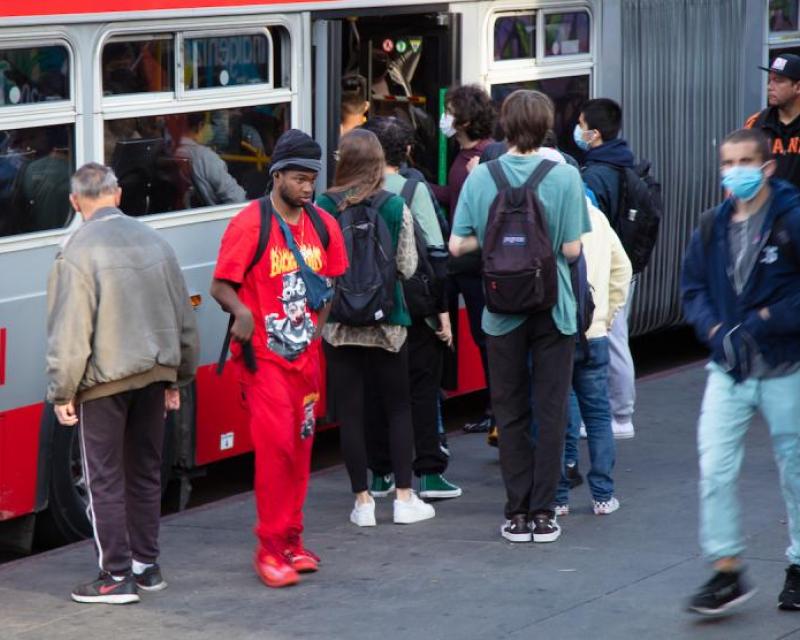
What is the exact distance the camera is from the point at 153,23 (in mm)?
7684

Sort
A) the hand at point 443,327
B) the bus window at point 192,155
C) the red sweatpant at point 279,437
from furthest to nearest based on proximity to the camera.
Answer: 1. the hand at point 443,327
2. the bus window at point 192,155
3. the red sweatpant at point 279,437

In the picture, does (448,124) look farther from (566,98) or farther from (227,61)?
(566,98)

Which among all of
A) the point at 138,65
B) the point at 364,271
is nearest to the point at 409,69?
the point at 138,65

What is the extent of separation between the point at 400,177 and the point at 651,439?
2509 mm

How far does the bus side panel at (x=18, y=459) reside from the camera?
7.23 metres

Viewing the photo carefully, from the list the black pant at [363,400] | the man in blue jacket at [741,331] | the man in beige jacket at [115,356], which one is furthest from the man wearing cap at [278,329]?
the man in blue jacket at [741,331]

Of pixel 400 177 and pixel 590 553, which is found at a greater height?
pixel 400 177

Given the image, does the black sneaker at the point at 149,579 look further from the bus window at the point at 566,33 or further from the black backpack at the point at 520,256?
the bus window at the point at 566,33

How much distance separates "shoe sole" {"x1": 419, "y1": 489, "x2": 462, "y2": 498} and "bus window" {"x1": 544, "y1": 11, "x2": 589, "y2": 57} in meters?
3.17

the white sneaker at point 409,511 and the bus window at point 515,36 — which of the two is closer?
the white sneaker at point 409,511

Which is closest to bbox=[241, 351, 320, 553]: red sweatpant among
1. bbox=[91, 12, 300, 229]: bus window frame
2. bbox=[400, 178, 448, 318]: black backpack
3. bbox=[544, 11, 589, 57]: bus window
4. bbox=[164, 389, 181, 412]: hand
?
bbox=[164, 389, 181, 412]: hand

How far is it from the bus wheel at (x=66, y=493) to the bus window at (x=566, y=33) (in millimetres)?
4026

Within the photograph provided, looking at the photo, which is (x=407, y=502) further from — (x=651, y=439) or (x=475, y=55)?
(x=475, y=55)


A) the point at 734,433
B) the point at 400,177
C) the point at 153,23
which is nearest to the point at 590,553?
the point at 734,433
